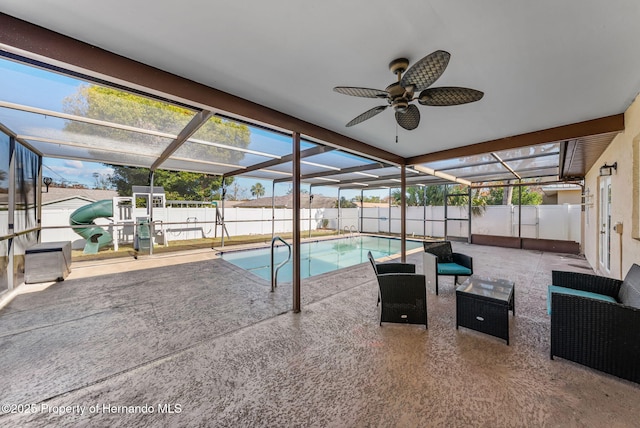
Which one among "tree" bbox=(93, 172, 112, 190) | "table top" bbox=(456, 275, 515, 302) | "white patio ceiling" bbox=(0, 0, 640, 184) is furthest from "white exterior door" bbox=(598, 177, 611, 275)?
"tree" bbox=(93, 172, 112, 190)

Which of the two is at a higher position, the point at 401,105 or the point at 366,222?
the point at 401,105

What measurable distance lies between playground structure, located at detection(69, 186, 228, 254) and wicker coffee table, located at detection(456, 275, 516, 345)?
7.01 meters

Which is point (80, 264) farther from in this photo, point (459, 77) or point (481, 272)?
point (481, 272)

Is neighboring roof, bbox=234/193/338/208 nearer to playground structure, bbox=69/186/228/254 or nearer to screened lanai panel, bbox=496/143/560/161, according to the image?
playground structure, bbox=69/186/228/254

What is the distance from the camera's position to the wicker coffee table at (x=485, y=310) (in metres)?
2.50

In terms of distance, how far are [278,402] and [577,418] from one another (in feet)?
6.65

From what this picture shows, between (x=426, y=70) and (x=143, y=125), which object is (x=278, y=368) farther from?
(x=143, y=125)

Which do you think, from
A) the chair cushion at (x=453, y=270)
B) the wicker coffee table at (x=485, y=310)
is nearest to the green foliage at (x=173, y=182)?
the chair cushion at (x=453, y=270)

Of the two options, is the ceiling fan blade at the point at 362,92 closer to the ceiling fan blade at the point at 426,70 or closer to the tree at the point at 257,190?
the ceiling fan blade at the point at 426,70

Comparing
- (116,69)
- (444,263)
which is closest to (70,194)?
(116,69)

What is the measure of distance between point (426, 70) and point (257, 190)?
17.2m

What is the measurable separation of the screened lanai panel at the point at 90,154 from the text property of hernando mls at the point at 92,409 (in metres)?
4.54

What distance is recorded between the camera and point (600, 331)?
6.54 ft

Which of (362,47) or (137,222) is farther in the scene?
(137,222)
